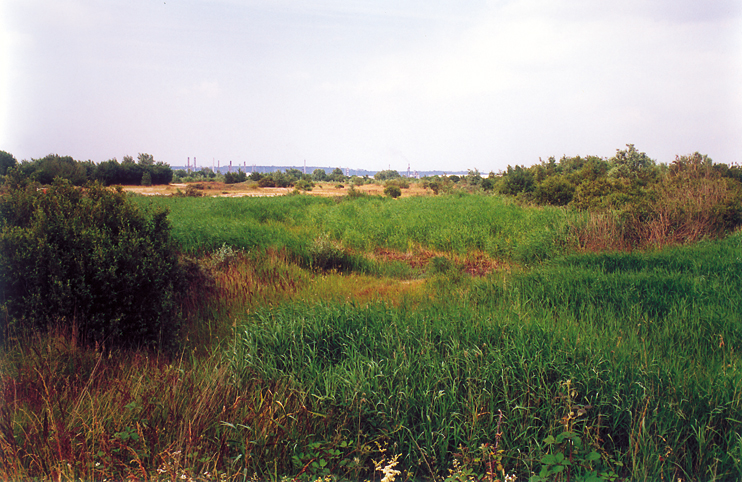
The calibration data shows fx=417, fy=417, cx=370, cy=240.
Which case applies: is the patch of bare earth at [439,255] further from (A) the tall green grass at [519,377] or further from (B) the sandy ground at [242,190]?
(B) the sandy ground at [242,190]

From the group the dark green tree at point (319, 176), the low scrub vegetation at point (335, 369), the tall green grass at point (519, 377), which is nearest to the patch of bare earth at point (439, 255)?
the low scrub vegetation at point (335, 369)

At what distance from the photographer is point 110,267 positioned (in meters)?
4.51

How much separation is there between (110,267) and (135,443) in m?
2.39

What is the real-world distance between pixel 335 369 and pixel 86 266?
3.03 meters

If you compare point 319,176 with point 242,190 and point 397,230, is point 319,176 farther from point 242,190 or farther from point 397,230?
point 397,230

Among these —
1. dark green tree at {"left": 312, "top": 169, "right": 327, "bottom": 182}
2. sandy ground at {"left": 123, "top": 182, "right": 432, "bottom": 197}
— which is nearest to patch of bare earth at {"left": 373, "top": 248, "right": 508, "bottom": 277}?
sandy ground at {"left": 123, "top": 182, "right": 432, "bottom": 197}

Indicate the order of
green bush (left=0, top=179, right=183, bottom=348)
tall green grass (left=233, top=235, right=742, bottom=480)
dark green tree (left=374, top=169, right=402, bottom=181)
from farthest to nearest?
dark green tree (left=374, top=169, right=402, bottom=181), green bush (left=0, top=179, right=183, bottom=348), tall green grass (left=233, top=235, right=742, bottom=480)

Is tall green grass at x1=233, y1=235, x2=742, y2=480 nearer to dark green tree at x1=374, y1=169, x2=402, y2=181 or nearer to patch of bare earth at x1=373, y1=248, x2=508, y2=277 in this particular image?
patch of bare earth at x1=373, y1=248, x2=508, y2=277

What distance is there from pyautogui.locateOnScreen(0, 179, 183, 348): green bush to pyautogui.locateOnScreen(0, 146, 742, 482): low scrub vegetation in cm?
2

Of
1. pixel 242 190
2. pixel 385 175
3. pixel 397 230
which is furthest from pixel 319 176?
pixel 397 230

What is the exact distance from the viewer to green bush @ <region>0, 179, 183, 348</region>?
14.1ft

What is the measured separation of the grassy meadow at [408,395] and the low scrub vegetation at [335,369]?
0.9 inches

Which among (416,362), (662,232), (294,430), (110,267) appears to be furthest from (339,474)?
(662,232)

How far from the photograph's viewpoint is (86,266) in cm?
457
